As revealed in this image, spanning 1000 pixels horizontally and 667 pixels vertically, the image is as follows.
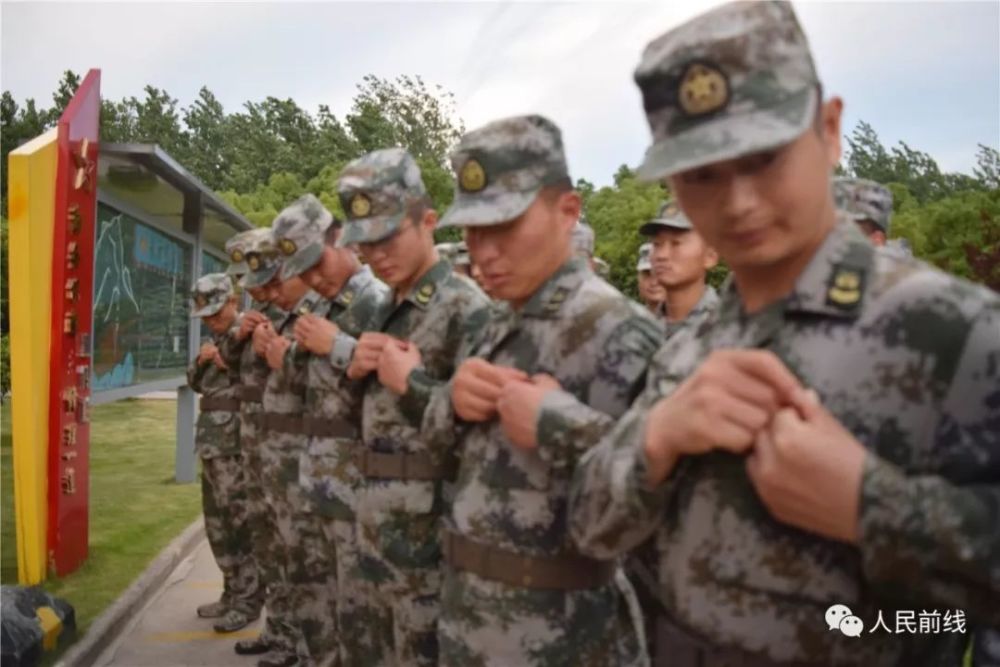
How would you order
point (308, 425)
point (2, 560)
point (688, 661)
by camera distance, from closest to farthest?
point (688, 661)
point (308, 425)
point (2, 560)

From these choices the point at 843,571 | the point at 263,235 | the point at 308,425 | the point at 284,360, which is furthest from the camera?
the point at 263,235

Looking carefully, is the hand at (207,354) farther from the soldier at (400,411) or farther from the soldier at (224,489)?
the soldier at (400,411)

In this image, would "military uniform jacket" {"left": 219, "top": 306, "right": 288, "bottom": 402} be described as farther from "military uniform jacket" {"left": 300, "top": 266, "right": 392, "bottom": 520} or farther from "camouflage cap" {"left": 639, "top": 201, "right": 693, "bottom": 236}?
"camouflage cap" {"left": 639, "top": 201, "right": 693, "bottom": 236}

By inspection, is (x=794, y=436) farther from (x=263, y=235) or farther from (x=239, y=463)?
(x=239, y=463)

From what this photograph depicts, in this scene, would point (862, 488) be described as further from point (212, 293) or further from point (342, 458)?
point (212, 293)

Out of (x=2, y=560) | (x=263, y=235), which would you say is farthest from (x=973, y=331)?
(x=2, y=560)

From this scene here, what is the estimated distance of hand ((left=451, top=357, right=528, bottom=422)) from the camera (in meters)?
2.21

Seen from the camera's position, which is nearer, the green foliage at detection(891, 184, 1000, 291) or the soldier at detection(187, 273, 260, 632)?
the soldier at detection(187, 273, 260, 632)

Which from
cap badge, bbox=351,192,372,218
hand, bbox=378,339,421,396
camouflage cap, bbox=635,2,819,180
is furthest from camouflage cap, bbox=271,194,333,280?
camouflage cap, bbox=635,2,819,180

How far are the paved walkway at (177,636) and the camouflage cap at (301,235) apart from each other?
242 cm

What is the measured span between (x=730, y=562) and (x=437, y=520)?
206cm

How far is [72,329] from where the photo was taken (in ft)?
19.9

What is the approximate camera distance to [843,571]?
1.35 m

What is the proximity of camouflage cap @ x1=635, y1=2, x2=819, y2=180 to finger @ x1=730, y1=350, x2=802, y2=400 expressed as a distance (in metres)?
0.30
